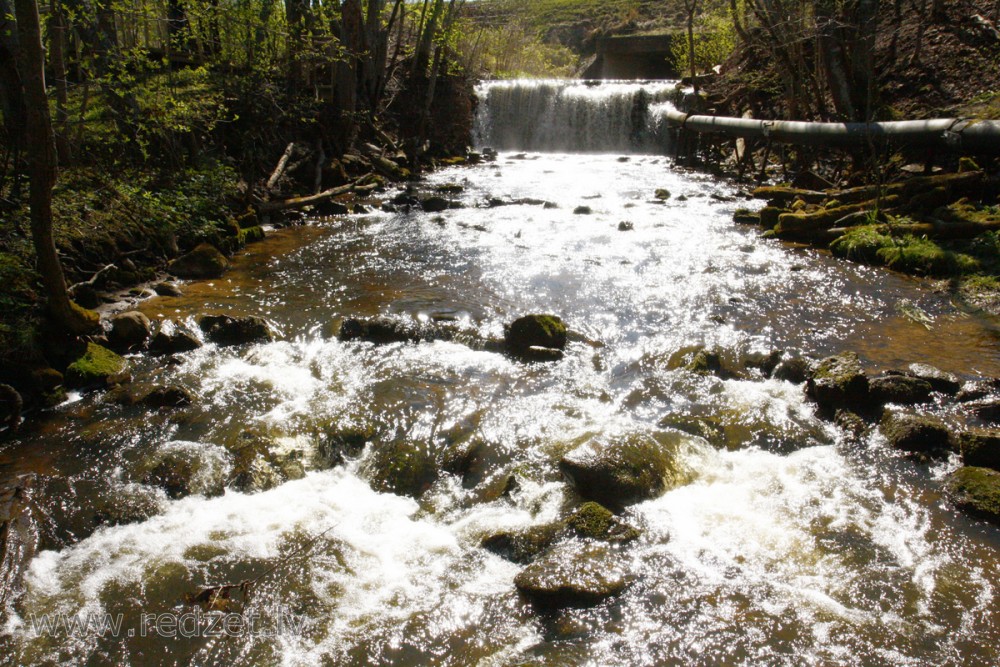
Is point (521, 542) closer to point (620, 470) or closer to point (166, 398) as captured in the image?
point (620, 470)

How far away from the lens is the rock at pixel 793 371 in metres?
6.51

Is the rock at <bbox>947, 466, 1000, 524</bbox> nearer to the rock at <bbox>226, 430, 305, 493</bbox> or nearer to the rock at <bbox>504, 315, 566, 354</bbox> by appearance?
the rock at <bbox>504, 315, 566, 354</bbox>

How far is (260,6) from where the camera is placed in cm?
1457

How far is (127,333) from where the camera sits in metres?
7.04

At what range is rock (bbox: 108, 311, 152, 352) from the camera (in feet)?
22.9

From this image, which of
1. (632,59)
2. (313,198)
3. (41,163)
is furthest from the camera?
(632,59)

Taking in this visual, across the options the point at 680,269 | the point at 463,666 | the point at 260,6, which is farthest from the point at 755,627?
the point at 260,6

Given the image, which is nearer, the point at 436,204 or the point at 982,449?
the point at 982,449

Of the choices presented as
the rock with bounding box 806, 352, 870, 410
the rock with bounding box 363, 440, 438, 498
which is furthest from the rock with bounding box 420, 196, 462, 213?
the rock with bounding box 806, 352, 870, 410

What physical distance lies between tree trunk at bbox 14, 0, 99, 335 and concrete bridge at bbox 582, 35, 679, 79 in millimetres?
35077

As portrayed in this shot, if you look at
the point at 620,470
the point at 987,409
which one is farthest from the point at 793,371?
the point at 620,470

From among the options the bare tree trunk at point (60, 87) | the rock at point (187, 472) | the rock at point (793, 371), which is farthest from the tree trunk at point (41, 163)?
the rock at point (793, 371)

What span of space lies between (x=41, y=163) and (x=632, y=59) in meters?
37.9

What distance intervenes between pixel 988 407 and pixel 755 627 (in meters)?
3.72
